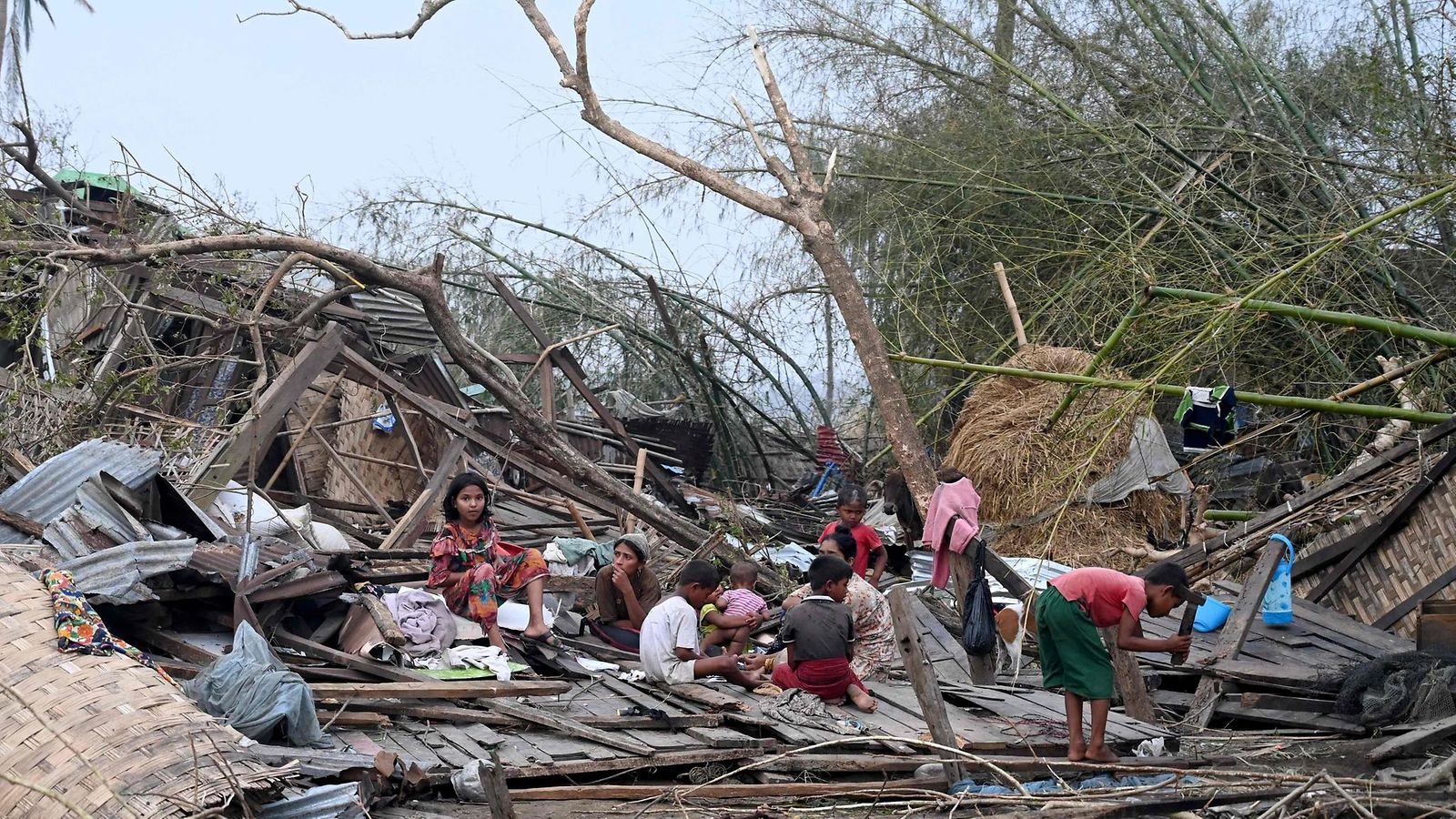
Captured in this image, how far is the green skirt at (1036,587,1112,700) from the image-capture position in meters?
5.57

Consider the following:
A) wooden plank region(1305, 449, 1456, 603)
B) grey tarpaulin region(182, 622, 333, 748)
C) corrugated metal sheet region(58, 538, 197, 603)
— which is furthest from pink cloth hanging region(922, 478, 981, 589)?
corrugated metal sheet region(58, 538, 197, 603)

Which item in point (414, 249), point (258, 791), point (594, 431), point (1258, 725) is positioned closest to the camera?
point (258, 791)

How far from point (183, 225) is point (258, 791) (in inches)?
194

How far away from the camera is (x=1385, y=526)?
7715mm

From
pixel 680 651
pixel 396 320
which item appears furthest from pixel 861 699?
pixel 396 320

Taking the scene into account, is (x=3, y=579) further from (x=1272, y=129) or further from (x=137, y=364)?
(x=1272, y=129)

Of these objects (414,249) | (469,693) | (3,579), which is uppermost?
(414,249)

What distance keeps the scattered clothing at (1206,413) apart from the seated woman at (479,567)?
370 centimetres

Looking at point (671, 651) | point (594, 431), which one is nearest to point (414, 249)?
point (594, 431)

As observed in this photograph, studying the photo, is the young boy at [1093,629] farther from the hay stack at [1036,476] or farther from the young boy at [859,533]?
the hay stack at [1036,476]

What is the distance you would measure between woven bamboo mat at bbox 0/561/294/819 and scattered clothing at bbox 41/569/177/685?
49 millimetres

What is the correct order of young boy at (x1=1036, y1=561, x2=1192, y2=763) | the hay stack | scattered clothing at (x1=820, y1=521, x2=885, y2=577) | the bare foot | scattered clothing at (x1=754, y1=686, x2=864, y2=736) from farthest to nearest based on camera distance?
1. the hay stack
2. scattered clothing at (x1=820, y1=521, x2=885, y2=577)
3. the bare foot
4. scattered clothing at (x1=754, y1=686, x2=864, y2=736)
5. young boy at (x1=1036, y1=561, x2=1192, y2=763)

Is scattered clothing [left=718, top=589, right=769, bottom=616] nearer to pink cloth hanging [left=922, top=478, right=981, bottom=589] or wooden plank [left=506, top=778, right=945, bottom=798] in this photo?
pink cloth hanging [left=922, top=478, right=981, bottom=589]

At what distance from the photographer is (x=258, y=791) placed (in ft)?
12.7
